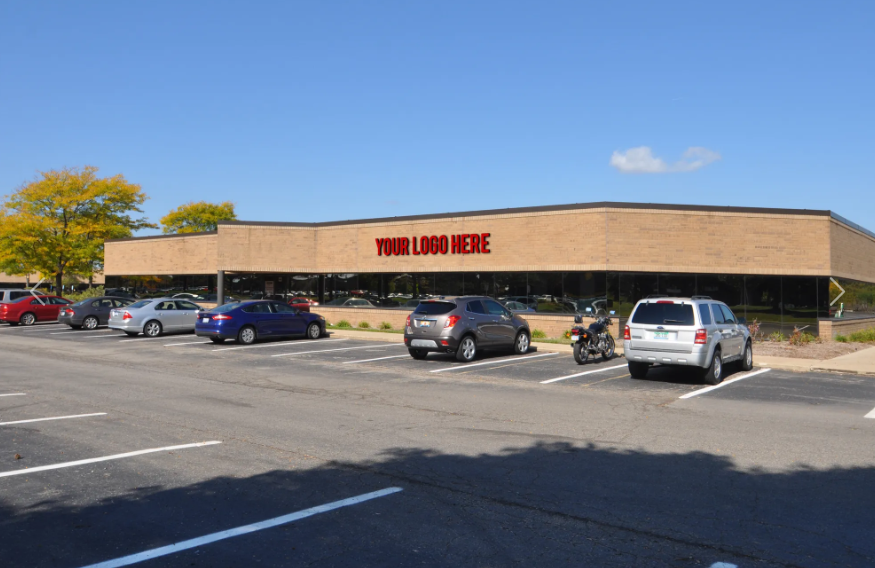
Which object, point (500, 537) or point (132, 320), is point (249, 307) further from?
point (500, 537)

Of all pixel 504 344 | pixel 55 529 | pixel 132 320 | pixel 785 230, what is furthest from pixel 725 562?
pixel 132 320

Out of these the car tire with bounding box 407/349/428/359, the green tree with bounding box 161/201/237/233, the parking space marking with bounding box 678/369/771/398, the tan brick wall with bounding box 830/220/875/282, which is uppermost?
the green tree with bounding box 161/201/237/233

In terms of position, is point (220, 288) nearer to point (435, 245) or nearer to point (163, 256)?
point (163, 256)

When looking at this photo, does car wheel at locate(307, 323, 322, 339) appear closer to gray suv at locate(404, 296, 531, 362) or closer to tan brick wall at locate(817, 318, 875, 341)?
gray suv at locate(404, 296, 531, 362)

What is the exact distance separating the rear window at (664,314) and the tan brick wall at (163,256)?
25.5 metres

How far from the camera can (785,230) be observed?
25156mm

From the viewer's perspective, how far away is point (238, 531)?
5566mm

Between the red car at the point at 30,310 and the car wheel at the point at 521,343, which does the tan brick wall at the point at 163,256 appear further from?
the car wheel at the point at 521,343

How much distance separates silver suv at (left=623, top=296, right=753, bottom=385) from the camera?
46.9 ft

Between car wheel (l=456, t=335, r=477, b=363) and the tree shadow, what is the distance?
10221 millimetres

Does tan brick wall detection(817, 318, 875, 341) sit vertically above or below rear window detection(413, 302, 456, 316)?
below

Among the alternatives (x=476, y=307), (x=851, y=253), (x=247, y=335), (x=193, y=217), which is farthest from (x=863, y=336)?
(x=193, y=217)

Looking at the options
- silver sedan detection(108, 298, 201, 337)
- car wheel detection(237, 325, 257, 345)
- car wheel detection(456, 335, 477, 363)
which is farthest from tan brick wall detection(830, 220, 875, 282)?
silver sedan detection(108, 298, 201, 337)

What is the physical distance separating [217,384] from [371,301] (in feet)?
57.9
